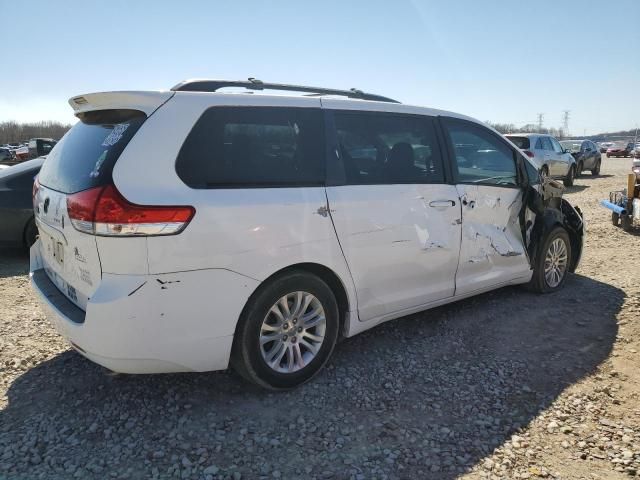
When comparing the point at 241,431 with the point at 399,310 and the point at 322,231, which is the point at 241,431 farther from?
the point at 399,310

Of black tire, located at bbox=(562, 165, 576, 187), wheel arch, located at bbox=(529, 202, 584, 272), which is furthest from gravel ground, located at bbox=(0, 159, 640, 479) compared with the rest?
black tire, located at bbox=(562, 165, 576, 187)

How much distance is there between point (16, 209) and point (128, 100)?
4.55 metres

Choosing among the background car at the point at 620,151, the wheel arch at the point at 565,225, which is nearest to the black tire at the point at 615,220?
the wheel arch at the point at 565,225

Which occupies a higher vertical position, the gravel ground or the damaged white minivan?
the damaged white minivan

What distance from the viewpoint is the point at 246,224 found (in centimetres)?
283

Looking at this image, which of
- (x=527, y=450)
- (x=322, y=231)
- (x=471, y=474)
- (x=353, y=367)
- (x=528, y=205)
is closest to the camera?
(x=471, y=474)

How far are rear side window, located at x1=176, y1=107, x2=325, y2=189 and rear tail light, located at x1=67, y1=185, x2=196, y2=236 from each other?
224mm

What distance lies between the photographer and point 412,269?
3.76 metres

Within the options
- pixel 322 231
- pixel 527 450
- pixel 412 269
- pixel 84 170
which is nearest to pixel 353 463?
pixel 527 450

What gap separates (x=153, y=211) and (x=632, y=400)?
10.4 ft

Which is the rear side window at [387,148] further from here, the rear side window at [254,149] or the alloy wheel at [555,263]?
the alloy wheel at [555,263]

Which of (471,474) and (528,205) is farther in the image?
(528,205)

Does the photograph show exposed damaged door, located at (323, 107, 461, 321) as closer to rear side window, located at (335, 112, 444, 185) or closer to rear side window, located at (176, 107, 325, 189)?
rear side window, located at (335, 112, 444, 185)

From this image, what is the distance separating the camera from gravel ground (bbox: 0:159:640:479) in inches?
101
